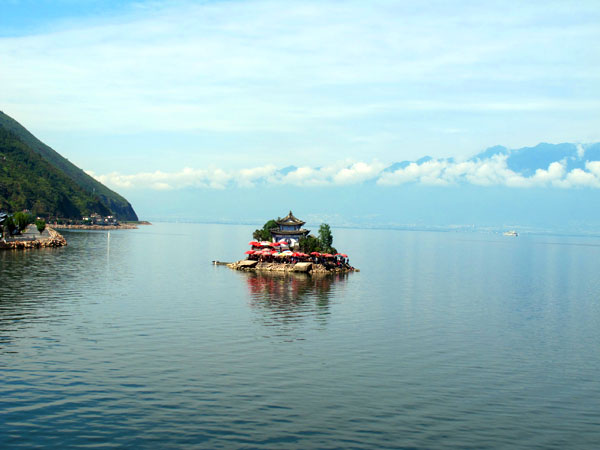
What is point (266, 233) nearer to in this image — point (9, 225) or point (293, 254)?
point (293, 254)

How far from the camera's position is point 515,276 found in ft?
370

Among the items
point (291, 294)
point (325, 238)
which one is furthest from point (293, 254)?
point (291, 294)

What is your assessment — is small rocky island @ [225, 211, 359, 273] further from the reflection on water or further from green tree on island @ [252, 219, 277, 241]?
the reflection on water

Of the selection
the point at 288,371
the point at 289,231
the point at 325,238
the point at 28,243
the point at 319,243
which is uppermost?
the point at 289,231

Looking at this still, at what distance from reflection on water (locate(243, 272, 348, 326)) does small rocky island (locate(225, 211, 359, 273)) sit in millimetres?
5080

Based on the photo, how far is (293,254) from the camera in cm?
10875

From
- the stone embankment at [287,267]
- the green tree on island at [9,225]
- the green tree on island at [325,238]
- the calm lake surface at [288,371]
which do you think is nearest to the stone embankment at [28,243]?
the green tree on island at [9,225]

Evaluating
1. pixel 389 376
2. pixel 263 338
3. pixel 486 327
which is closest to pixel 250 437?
pixel 389 376

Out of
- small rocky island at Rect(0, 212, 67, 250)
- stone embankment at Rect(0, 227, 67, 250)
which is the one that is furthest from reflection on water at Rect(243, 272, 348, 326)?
small rocky island at Rect(0, 212, 67, 250)

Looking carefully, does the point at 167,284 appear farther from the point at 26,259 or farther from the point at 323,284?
the point at 26,259

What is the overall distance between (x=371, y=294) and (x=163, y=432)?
53.3 meters

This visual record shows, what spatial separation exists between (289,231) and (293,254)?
54.3 ft

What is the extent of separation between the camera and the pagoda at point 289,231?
12450cm

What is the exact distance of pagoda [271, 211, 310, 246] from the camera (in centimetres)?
12450
